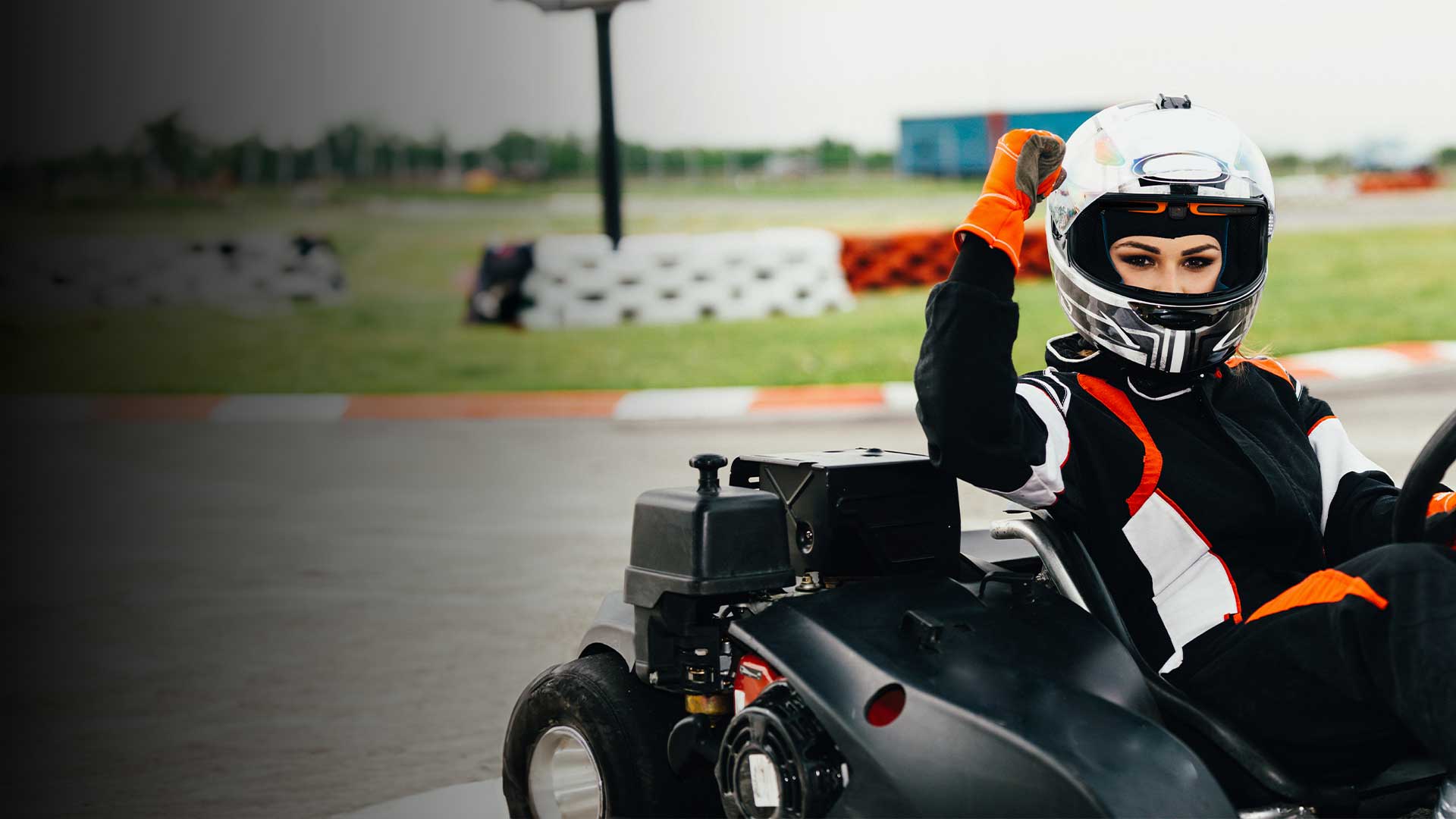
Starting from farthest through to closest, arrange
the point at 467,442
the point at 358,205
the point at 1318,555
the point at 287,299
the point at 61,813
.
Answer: the point at 358,205 → the point at 287,299 → the point at 467,442 → the point at 61,813 → the point at 1318,555

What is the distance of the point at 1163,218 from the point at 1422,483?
633 mm

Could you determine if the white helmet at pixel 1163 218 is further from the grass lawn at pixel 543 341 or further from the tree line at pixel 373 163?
the tree line at pixel 373 163

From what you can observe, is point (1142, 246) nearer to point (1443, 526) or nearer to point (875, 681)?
point (1443, 526)

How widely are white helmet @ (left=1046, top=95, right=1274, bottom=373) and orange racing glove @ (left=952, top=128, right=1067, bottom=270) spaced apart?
0.17 meters

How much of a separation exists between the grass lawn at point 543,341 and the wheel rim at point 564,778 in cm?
830

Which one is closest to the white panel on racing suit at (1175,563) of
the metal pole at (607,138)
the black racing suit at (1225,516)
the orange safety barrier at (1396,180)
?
the black racing suit at (1225,516)

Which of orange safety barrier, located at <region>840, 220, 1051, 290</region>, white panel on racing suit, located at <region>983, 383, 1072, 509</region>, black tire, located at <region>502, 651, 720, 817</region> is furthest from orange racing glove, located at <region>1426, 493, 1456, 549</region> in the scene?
orange safety barrier, located at <region>840, 220, 1051, 290</region>

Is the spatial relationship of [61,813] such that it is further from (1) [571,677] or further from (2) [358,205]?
(2) [358,205]

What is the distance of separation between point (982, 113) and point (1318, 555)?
144ft

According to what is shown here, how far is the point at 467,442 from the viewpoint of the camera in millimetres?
9688

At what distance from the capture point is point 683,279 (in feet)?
47.0

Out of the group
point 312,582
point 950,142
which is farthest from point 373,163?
point 312,582

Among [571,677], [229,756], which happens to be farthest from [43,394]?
[571,677]

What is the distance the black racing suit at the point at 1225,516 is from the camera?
7.51 feet
